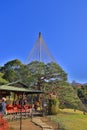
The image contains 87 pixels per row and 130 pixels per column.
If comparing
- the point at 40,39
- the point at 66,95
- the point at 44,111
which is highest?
the point at 40,39

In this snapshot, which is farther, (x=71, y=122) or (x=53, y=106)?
(x=53, y=106)

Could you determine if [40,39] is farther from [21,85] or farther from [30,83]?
[21,85]

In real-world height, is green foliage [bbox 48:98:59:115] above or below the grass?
above

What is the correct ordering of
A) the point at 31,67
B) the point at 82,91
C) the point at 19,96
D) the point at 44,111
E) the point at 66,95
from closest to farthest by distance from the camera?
the point at 44,111 < the point at 19,96 < the point at 66,95 < the point at 31,67 < the point at 82,91

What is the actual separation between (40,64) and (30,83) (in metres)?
2.68

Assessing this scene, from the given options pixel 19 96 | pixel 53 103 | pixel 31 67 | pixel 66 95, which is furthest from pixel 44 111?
pixel 31 67

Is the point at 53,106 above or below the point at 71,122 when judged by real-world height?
above

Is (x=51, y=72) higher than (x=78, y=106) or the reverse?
higher

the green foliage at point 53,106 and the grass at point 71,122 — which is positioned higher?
the green foliage at point 53,106

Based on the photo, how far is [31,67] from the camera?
3862cm

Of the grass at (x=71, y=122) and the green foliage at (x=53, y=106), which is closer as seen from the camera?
the grass at (x=71, y=122)

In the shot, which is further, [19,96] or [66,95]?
[66,95]

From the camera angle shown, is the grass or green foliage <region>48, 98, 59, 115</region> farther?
green foliage <region>48, 98, 59, 115</region>

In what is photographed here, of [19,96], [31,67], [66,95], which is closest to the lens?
[19,96]
